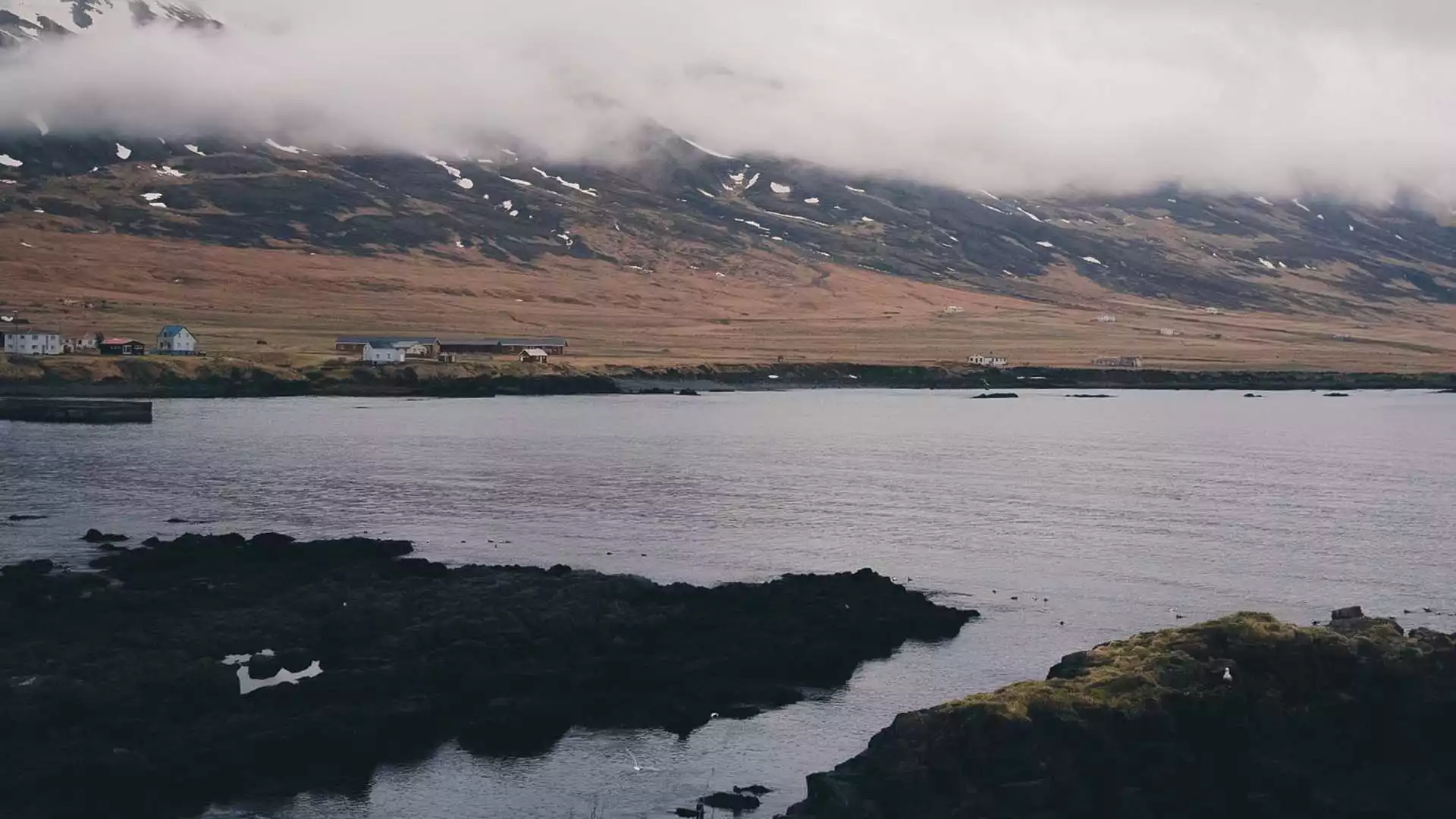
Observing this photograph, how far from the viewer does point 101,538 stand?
156ft

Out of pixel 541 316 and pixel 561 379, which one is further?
pixel 541 316

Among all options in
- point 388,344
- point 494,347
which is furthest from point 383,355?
point 494,347

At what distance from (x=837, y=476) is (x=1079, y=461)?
1514cm

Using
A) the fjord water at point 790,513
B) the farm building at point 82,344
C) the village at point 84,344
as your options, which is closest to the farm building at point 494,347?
the village at point 84,344

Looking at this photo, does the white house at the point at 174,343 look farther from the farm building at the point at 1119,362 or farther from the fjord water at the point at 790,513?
the farm building at the point at 1119,362

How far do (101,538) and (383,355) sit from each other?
72.8 meters

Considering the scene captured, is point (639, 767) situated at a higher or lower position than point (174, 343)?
lower

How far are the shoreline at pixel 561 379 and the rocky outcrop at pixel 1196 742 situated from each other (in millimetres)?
86930

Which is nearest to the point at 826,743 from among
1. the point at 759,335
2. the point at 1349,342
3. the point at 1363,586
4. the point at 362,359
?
the point at 1363,586

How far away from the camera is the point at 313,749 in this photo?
27359 mm

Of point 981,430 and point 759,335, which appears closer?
point 981,430

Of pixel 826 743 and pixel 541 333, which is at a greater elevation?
pixel 541 333

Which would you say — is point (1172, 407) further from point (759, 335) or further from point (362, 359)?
point (362, 359)

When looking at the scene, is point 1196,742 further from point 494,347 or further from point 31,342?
point 494,347
